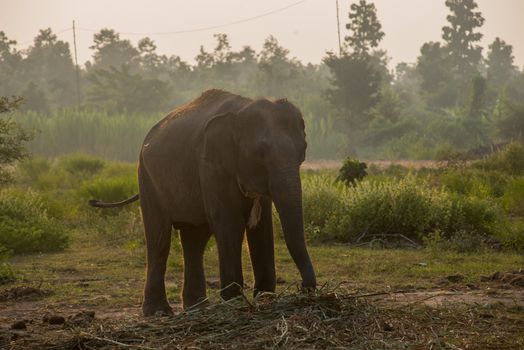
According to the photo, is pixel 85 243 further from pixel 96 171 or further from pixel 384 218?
pixel 96 171

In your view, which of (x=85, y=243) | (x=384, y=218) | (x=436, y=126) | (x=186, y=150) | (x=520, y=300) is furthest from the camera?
(x=436, y=126)

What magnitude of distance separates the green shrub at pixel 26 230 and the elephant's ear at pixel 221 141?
6551mm

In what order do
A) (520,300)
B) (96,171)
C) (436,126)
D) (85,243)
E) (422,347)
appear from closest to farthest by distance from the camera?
(422,347) → (520,300) → (85,243) → (96,171) → (436,126)

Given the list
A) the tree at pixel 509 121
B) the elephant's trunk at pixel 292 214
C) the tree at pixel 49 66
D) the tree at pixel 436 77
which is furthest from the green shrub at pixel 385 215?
the tree at pixel 49 66

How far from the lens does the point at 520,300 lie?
28.3ft

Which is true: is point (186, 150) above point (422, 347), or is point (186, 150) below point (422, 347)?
above

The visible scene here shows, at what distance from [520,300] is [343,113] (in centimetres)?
3863

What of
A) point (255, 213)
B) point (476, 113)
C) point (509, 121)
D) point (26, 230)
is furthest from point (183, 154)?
point (476, 113)

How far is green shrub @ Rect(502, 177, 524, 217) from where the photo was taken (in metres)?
15.9

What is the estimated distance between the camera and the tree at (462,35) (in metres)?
69.4

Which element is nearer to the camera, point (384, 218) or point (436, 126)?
point (384, 218)

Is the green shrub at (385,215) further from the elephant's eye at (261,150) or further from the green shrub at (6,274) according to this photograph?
the elephant's eye at (261,150)

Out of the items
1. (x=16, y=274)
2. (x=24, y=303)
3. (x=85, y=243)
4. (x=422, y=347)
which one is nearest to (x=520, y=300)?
(x=422, y=347)

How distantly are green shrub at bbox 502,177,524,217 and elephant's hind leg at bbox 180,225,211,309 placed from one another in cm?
865
